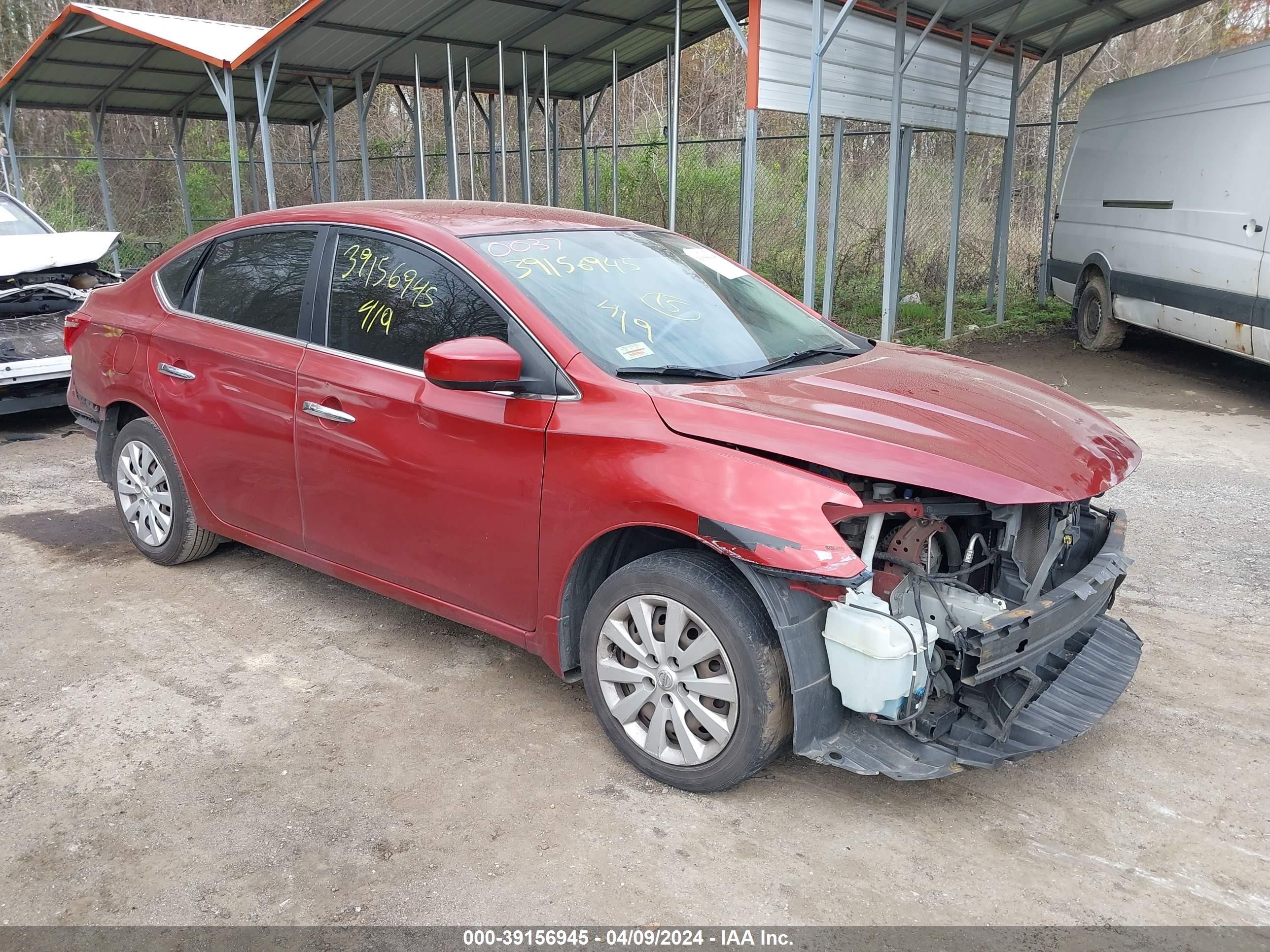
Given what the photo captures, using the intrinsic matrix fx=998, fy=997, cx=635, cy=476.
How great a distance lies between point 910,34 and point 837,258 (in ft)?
14.1

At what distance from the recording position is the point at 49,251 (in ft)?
27.5

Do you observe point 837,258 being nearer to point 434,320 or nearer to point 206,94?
point 206,94

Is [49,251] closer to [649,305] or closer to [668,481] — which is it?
[649,305]

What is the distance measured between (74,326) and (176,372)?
1094mm

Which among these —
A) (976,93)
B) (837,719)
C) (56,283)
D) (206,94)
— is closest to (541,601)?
(837,719)

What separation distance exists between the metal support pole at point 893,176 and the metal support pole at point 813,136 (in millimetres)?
815

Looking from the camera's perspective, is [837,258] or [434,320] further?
[837,258]

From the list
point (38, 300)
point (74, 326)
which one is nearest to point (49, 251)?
point (38, 300)

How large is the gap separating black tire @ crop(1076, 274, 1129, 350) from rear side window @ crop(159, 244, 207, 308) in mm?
8814

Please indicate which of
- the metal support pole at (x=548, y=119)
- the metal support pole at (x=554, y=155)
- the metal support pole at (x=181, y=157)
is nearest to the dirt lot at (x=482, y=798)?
the metal support pole at (x=548, y=119)

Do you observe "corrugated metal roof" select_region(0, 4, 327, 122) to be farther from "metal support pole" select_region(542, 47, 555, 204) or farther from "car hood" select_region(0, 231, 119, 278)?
"car hood" select_region(0, 231, 119, 278)

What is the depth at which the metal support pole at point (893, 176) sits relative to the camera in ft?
30.9

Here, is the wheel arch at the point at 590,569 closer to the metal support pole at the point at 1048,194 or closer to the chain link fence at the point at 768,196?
the chain link fence at the point at 768,196

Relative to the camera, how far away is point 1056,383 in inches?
372
